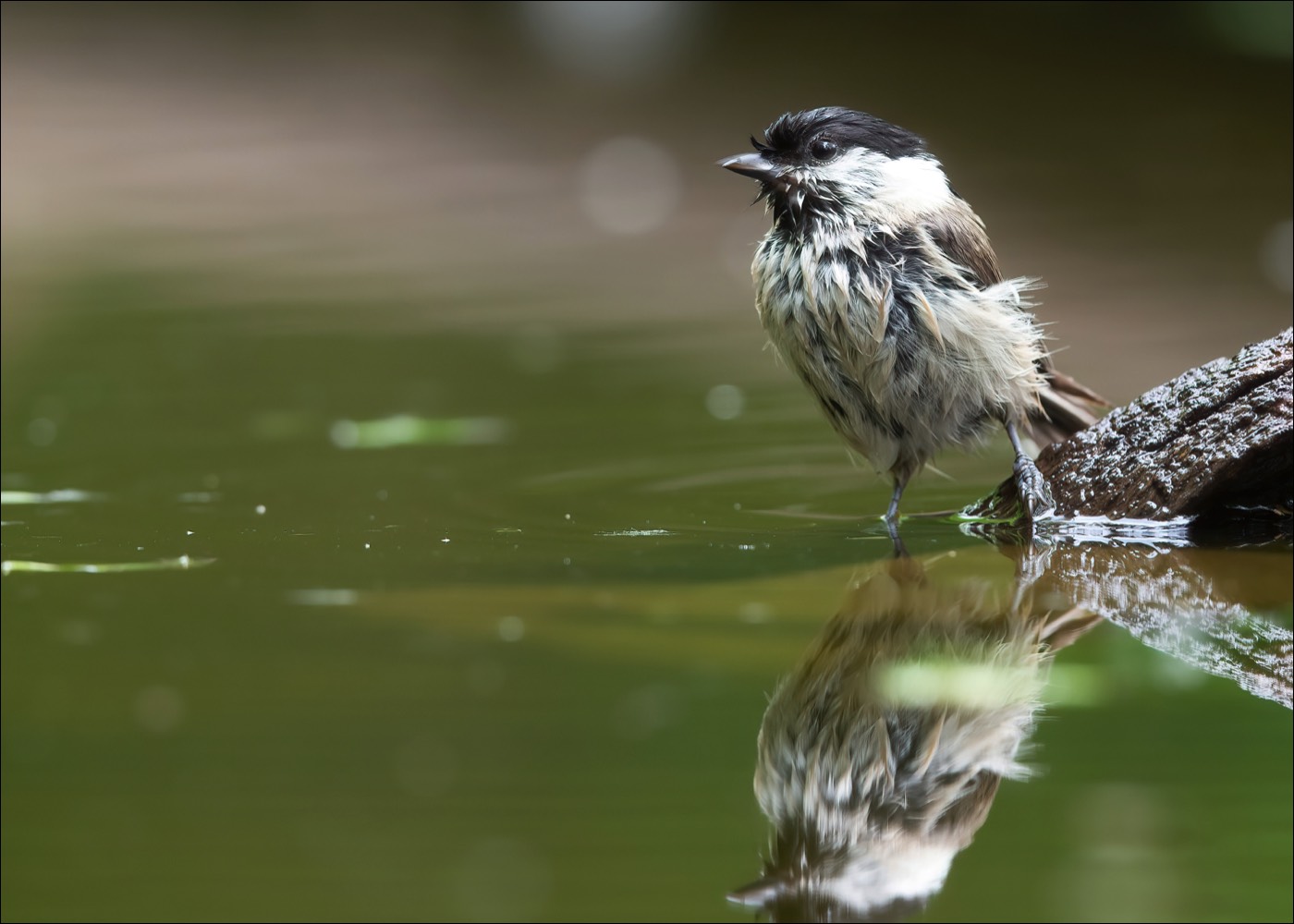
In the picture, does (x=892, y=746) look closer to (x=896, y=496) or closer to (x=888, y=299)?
(x=888, y=299)

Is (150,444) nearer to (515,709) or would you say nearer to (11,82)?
(515,709)

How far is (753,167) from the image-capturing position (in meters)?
3.75

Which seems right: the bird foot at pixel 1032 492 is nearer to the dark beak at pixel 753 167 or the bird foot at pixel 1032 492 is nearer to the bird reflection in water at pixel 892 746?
the bird reflection in water at pixel 892 746

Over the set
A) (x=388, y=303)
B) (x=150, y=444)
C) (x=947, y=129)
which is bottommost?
(x=150, y=444)

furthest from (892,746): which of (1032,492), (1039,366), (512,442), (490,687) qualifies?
(512,442)

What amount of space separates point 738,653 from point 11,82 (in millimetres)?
9630

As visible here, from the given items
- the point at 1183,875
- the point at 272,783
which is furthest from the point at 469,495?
the point at 1183,875

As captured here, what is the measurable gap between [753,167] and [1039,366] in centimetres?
94

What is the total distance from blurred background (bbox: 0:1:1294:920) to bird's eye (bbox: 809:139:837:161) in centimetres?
33

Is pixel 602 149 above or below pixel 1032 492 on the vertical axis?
above

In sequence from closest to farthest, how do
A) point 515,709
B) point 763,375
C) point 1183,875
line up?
point 1183,875, point 515,709, point 763,375

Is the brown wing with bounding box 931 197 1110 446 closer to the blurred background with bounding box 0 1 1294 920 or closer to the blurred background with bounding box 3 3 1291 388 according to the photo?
the blurred background with bounding box 0 1 1294 920

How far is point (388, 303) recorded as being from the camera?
6660mm

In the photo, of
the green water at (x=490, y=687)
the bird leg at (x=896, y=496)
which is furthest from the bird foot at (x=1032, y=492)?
the bird leg at (x=896, y=496)
